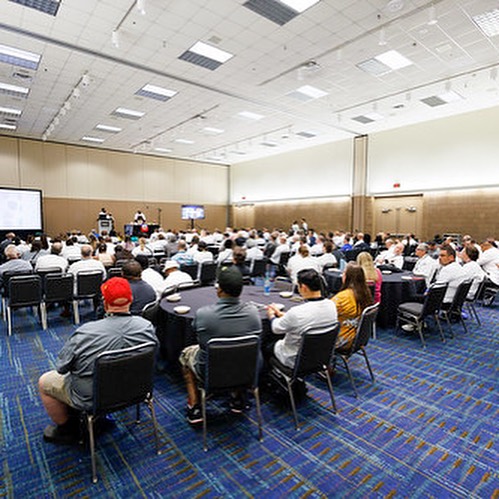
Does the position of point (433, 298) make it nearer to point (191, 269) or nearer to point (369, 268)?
point (369, 268)

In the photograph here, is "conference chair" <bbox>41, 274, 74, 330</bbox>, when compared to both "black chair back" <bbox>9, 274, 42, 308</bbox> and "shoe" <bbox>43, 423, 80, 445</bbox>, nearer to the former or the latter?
"black chair back" <bbox>9, 274, 42, 308</bbox>

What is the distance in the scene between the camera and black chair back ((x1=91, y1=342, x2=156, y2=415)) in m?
2.00

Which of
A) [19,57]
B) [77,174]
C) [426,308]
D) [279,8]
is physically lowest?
[426,308]

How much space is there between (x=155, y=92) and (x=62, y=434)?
889 centimetres

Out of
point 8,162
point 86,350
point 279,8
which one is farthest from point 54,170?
point 86,350

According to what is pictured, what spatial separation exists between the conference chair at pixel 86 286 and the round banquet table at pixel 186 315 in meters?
2.01

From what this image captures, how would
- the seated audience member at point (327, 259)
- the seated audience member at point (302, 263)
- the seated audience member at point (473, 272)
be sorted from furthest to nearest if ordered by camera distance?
the seated audience member at point (327, 259) < the seated audience member at point (302, 263) < the seated audience member at point (473, 272)

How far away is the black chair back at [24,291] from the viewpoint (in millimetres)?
4605

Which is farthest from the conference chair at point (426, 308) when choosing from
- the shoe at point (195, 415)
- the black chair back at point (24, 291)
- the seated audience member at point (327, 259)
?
the black chair back at point (24, 291)

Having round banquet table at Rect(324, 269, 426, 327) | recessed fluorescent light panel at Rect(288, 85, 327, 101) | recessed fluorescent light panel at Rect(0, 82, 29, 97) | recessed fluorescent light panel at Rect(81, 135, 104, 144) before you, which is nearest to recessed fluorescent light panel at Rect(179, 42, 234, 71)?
recessed fluorescent light panel at Rect(288, 85, 327, 101)

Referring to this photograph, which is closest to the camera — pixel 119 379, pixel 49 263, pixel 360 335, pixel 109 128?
pixel 119 379

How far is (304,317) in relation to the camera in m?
2.60

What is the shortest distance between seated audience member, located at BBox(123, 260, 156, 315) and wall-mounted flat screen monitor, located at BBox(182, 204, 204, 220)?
1523 cm

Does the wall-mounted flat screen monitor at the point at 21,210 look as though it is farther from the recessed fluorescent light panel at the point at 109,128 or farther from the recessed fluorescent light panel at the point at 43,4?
the recessed fluorescent light panel at the point at 43,4
